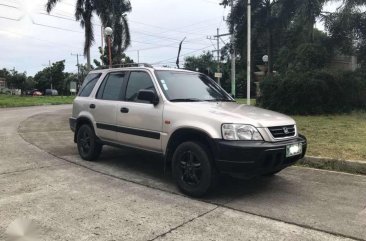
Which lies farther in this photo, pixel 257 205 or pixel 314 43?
pixel 314 43

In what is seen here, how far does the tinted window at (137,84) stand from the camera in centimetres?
668

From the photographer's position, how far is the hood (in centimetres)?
537

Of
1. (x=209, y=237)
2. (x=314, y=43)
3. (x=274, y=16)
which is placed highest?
(x=274, y=16)

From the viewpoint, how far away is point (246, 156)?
5125mm

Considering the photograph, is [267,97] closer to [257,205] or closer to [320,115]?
[320,115]

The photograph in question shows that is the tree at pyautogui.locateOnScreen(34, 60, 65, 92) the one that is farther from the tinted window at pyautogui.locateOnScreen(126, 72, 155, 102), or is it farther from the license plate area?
the license plate area

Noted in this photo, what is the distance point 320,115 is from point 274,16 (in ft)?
30.0

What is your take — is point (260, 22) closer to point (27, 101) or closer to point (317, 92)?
point (317, 92)

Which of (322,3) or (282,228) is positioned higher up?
(322,3)

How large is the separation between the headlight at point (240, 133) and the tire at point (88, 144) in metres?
3.34

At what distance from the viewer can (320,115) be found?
17266 millimetres

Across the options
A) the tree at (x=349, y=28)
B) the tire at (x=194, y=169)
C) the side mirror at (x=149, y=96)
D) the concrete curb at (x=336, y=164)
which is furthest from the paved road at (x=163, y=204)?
the tree at (x=349, y=28)

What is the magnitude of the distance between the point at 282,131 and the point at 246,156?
2.80ft

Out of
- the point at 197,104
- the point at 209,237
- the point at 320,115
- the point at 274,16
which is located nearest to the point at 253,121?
the point at 197,104
